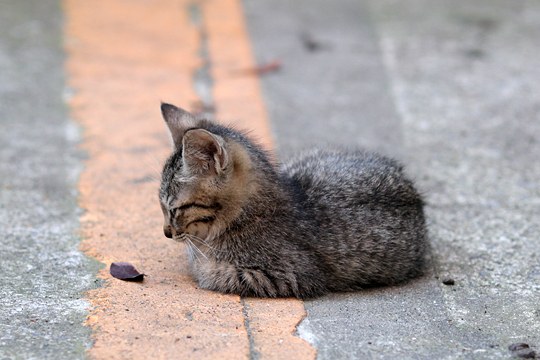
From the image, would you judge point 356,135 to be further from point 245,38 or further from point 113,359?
point 113,359

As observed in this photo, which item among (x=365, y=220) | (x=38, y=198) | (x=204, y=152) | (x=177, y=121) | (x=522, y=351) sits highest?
(x=177, y=121)

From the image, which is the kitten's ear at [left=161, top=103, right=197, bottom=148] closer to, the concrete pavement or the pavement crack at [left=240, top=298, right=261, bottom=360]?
the concrete pavement

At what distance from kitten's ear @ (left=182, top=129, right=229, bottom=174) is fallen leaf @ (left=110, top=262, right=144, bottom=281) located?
0.64 metres

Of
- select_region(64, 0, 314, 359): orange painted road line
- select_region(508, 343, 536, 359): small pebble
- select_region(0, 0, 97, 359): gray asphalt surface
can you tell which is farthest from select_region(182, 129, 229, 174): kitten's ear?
select_region(508, 343, 536, 359): small pebble

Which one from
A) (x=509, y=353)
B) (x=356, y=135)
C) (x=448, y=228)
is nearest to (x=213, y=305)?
(x=509, y=353)

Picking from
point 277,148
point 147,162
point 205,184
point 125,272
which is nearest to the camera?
point 125,272

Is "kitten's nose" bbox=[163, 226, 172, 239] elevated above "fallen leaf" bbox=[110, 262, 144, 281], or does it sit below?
above

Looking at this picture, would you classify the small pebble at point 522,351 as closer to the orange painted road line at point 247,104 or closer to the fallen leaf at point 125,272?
the orange painted road line at point 247,104

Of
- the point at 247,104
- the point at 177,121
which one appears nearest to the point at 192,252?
the point at 177,121

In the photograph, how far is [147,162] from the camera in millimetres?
6668

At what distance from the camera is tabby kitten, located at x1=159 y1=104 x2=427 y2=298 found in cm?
505

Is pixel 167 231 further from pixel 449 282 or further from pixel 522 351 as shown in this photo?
pixel 522 351

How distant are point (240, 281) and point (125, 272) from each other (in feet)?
2.08

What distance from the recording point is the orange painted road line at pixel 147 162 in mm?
4289
